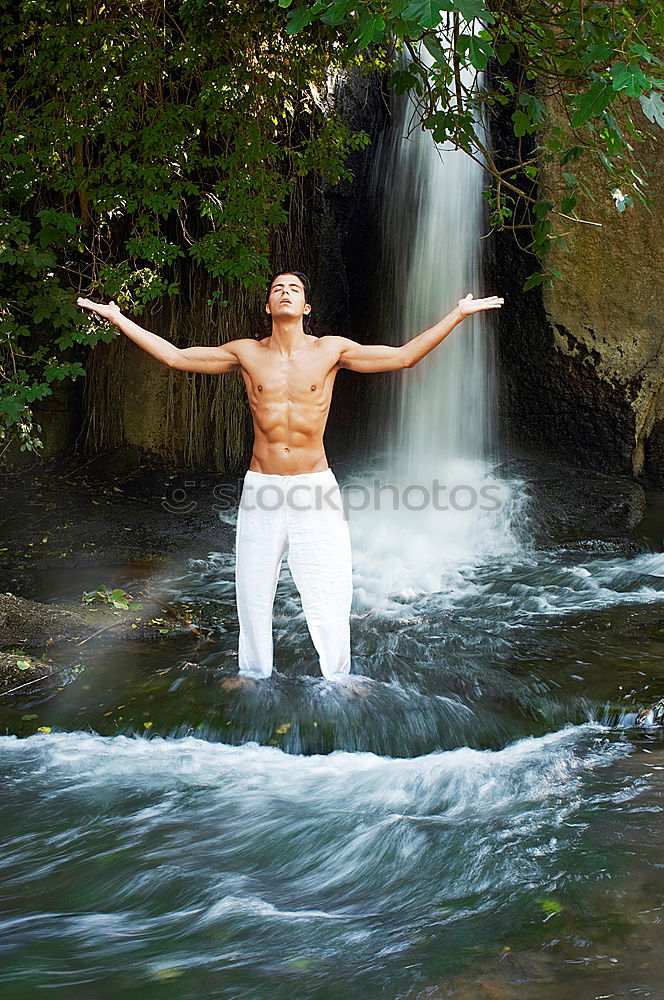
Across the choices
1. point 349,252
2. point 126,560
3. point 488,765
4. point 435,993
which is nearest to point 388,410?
point 349,252

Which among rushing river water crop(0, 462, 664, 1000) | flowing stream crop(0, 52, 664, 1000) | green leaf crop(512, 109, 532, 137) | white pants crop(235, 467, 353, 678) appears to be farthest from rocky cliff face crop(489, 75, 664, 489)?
white pants crop(235, 467, 353, 678)

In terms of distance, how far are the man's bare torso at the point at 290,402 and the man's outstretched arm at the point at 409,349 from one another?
9cm

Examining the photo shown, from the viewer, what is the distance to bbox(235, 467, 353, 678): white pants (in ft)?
15.1

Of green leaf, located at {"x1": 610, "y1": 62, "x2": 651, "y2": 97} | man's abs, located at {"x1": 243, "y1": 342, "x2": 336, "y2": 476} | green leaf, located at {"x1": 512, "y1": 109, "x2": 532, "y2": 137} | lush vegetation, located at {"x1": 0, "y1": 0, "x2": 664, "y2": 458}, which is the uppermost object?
lush vegetation, located at {"x1": 0, "y1": 0, "x2": 664, "y2": 458}

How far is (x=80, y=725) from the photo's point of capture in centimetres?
461

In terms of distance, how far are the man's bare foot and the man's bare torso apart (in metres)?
1.09

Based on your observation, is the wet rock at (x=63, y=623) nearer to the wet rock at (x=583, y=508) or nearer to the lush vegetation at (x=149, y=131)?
the lush vegetation at (x=149, y=131)

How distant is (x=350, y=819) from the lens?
3.76 metres

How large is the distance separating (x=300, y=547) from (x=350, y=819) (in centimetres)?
138

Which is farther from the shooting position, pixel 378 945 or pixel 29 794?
pixel 29 794

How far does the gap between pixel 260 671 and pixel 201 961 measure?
2.09m

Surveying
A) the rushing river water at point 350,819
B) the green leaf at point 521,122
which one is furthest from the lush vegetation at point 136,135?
the rushing river water at point 350,819

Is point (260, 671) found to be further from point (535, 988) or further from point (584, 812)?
point (535, 988)

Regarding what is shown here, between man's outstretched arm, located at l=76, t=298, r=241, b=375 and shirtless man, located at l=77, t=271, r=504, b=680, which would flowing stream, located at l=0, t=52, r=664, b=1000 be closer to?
shirtless man, located at l=77, t=271, r=504, b=680
